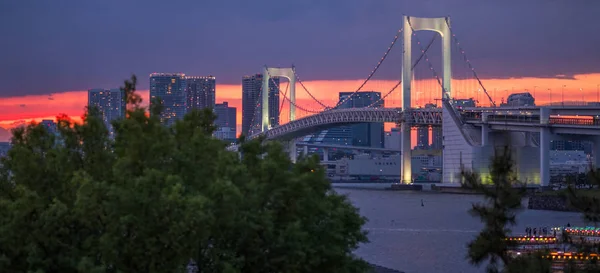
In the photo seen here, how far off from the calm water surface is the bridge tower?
→ 4.36 metres

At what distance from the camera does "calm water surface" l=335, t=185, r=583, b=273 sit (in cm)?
1598

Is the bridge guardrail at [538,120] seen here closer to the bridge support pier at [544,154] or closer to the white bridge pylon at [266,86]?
the bridge support pier at [544,154]

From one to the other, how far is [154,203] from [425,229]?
14.9m

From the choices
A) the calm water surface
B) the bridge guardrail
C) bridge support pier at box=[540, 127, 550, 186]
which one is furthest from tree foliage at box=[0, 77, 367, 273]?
bridge support pier at box=[540, 127, 550, 186]

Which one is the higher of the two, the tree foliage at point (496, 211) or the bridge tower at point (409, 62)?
the bridge tower at point (409, 62)

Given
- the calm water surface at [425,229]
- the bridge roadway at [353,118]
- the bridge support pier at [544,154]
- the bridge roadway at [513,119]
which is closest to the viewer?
the calm water surface at [425,229]

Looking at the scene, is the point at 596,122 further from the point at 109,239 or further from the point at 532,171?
the point at 109,239

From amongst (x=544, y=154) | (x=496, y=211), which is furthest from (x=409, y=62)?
(x=496, y=211)

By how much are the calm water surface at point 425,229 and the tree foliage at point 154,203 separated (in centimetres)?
339

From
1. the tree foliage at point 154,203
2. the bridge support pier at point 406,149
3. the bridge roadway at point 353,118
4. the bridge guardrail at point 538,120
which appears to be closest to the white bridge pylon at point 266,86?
the bridge roadway at point 353,118

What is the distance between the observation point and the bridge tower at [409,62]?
37.9 metres

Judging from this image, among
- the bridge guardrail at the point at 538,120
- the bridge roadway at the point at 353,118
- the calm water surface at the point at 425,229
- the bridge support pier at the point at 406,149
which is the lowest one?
the calm water surface at the point at 425,229

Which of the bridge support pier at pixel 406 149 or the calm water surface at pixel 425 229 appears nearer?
the calm water surface at pixel 425 229

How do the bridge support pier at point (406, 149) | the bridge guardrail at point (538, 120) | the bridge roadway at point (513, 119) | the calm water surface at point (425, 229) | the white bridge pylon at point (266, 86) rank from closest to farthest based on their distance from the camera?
the calm water surface at point (425, 229)
the bridge guardrail at point (538, 120)
the bridge roadway at point (513, 119)
the bridge support pier at point (406, 149)
the white bridge pylon at point (266, 86)
